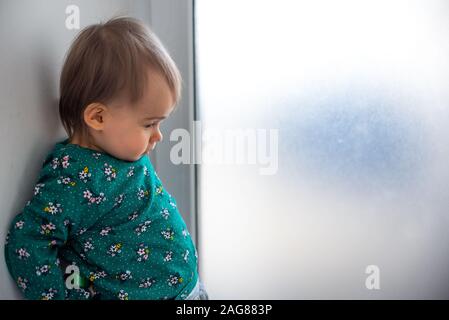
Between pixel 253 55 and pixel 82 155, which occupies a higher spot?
pixel 253 55

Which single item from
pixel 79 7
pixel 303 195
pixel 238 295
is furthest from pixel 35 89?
pixel 238 295

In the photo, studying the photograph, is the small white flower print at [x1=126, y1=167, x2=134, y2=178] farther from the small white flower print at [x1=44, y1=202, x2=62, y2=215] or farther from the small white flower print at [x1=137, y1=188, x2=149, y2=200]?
the small white flower print at [x1=44, y1=202, x2=62, y2=215]

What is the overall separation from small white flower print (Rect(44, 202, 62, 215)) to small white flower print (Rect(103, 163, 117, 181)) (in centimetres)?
11

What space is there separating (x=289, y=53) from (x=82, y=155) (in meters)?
0.66

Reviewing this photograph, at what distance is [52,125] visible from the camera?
42.7 inches

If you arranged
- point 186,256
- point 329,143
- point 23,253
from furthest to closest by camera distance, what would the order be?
1. point 329,143
2. point 186,256
3. point 23,253

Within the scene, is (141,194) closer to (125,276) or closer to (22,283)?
(125,276)

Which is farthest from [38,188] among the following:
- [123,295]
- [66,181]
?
[123,295]

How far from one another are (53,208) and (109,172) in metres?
0.13

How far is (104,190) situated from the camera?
1.01 metres

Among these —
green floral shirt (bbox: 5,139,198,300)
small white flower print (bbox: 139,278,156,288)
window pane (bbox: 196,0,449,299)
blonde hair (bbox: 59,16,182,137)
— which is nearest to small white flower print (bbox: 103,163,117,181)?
green floral shirt (bbox: 5,139,198,300)

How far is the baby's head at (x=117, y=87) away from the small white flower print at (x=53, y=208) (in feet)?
0.49

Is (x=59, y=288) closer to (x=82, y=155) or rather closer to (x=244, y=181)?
(x=82, y=155)

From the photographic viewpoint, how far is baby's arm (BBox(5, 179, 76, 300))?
0.94 meters
